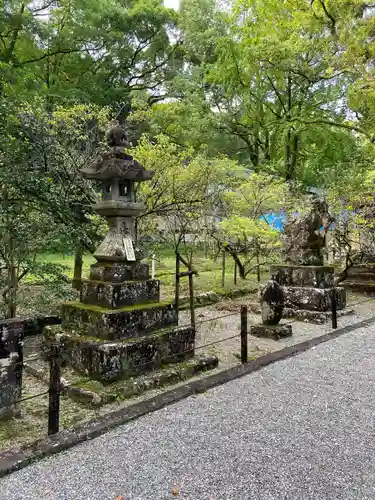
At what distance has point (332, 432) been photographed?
124 inches

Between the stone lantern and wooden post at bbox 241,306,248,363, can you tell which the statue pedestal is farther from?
the stone lantern

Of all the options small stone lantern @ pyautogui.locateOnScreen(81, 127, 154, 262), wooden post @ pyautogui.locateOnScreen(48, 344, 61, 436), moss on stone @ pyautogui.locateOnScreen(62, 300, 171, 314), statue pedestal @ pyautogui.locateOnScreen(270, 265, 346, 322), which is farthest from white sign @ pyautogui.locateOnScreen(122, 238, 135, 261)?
statue pedestal @ pyautogui.locateOnScreen(270, 265, 346, 322)

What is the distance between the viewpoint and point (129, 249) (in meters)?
4.62

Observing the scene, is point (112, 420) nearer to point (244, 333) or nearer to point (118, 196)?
point (244, 333)

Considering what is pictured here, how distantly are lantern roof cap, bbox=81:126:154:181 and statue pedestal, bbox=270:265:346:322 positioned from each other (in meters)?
4.85

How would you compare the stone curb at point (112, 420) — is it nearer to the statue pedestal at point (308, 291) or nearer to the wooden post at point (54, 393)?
the wooden post at point (54, 393)

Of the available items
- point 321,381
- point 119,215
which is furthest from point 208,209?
point 321,381

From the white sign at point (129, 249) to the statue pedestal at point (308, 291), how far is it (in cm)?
477

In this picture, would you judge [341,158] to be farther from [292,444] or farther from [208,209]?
[292,444]

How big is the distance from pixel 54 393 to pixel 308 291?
6.24 m

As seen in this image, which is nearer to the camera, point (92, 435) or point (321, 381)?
point (92, 435)

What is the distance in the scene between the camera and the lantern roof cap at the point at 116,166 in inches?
180

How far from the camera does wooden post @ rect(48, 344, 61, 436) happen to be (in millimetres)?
3074

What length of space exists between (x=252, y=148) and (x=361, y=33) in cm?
870
